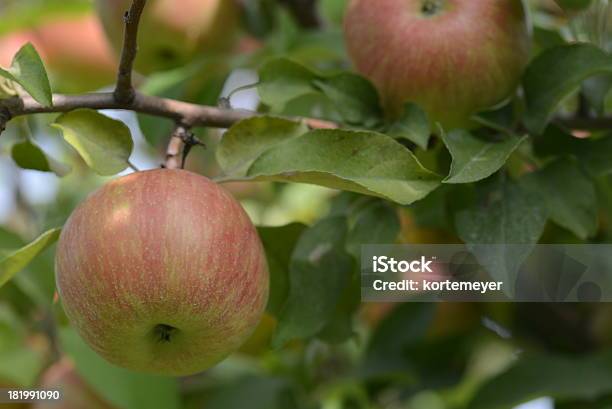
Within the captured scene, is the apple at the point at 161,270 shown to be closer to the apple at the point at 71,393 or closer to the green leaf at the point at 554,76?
the green leaf at the point at 554,76

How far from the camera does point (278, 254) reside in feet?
3.36

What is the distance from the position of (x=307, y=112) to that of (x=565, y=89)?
1.30ft

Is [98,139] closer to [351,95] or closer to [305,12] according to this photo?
[351,95]

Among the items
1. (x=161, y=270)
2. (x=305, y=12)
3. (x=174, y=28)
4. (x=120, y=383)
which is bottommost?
(x=161, y=270)

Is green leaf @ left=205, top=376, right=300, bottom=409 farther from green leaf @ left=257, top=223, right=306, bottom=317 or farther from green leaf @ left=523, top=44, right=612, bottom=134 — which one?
green leaf @ left=523, top=44, right=612, bottom=134

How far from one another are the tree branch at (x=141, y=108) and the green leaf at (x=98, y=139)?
0.01m

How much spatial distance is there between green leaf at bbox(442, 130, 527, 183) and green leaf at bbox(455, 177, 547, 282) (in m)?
0.06

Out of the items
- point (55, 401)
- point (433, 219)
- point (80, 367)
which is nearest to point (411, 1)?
point (433, 219)

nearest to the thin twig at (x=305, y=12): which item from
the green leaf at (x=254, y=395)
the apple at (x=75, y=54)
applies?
the apple at (x=75, y=54)

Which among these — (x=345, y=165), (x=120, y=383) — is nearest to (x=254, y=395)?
(x=120, y=383)

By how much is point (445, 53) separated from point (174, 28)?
0.52 metres

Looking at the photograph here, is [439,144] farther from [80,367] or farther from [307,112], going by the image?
[80,367]

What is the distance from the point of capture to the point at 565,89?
3.22ft

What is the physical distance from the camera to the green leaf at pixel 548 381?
1251 millimetres
